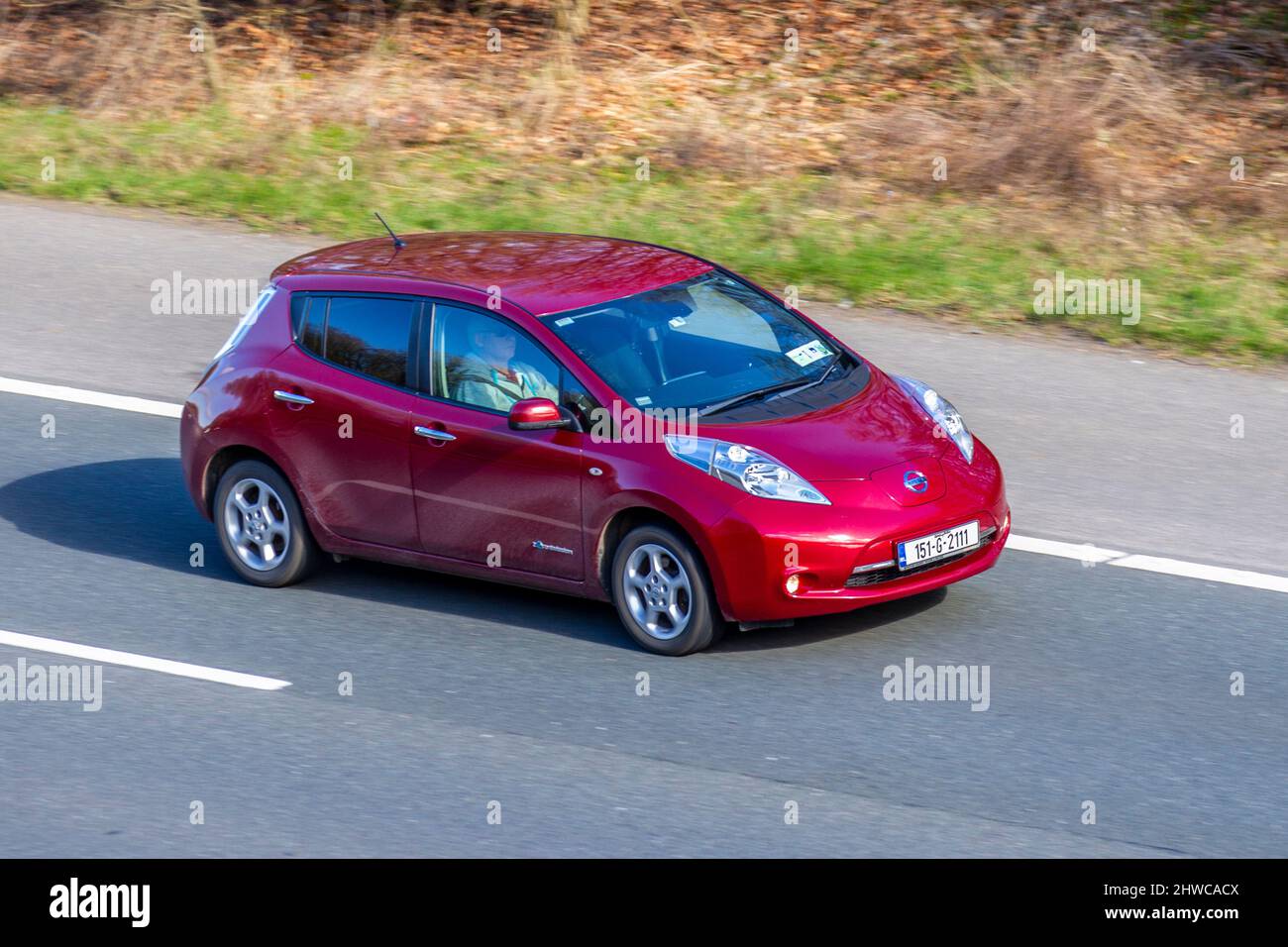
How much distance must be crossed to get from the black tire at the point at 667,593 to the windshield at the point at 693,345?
0.63m

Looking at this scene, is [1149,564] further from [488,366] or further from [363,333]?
[363,333]

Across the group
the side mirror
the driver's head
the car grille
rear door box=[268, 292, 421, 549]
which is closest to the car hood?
the car grille

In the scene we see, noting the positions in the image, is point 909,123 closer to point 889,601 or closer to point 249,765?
point 889,601

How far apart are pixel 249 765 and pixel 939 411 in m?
3.72

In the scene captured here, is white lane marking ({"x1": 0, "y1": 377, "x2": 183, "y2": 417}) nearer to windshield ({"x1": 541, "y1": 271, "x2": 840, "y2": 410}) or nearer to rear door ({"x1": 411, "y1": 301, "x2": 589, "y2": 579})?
rear door ({"x1": 411, "y1": 301, "x2": 589, "y2": 579})

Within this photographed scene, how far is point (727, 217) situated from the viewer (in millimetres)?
15430

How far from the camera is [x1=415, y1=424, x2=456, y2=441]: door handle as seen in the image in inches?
341

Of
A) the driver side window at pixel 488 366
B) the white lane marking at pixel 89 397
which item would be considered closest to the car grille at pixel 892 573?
the driver side window at pixel 488 366

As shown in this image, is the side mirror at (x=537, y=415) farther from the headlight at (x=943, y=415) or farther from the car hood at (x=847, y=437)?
the headlight at (x=943, y=415)

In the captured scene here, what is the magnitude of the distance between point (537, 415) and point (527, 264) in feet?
3.91

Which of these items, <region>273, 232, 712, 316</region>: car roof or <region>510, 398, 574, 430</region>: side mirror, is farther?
<region>273, 232, 712, 316</region>: car roof

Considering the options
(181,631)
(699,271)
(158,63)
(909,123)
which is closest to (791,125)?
(909,123)

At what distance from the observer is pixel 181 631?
884 cm

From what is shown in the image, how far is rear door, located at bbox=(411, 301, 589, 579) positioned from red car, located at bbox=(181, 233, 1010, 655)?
0.03 ft
